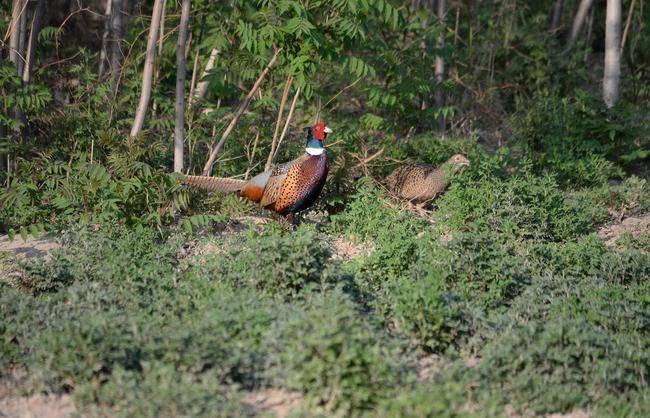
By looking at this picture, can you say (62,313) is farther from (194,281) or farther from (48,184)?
(48,184)

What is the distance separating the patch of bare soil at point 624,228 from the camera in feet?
26.3

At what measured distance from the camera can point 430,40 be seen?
10.5m

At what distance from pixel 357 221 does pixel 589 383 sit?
309 cm

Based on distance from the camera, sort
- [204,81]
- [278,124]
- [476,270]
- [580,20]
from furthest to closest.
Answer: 1. [580,20]
2. [204,81]
3. [278,124]
4. [476,270]

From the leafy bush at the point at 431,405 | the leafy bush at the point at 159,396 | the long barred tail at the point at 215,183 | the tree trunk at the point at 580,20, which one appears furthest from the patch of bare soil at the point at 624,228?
the tree trunk at the point at 580,20

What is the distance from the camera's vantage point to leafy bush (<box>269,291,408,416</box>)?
4.71 meters

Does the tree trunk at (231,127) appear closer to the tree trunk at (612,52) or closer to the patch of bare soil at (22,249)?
the patch of bare soil at (22,249)

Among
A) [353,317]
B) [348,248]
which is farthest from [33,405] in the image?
[348,248]

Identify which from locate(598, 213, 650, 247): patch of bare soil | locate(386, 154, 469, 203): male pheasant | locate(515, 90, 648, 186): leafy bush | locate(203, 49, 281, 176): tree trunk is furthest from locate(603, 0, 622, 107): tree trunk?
locate(203, 49, 281, 176): tree trunk

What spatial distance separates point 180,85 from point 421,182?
248cm

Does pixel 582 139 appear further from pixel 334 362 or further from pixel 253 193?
pixel 334 362

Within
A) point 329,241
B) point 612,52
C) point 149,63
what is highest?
point 612,52

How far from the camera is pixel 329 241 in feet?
22.3

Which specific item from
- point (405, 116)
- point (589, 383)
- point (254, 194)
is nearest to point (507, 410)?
point (589, 383)
